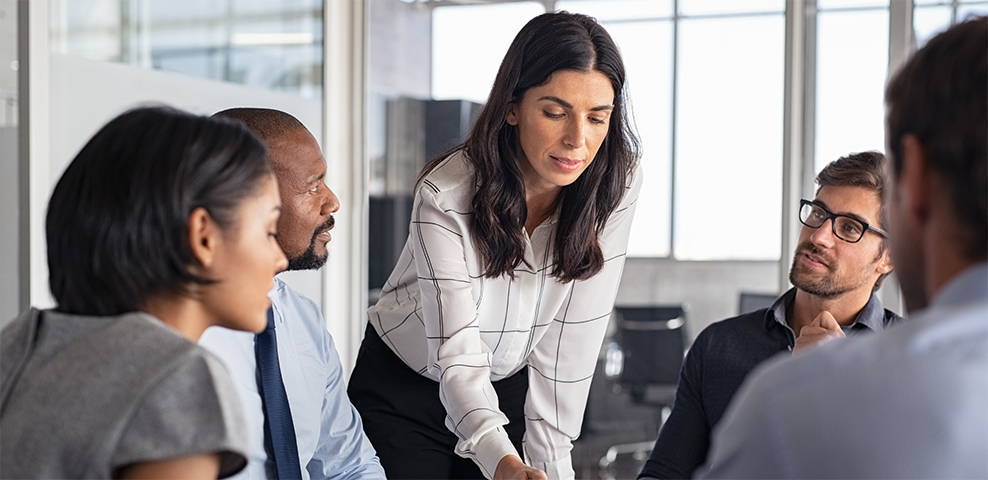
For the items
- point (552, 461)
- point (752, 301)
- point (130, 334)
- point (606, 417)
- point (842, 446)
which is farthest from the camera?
point (606, 417)

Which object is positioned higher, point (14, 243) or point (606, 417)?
point (14, 243)

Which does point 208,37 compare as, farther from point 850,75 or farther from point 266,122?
point 850,75

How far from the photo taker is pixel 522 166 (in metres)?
2.07

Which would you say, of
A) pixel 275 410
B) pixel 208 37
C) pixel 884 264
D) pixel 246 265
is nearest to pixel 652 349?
pixel 208 37

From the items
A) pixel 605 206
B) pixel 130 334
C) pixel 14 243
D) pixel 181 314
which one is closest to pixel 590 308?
pixel 605 206

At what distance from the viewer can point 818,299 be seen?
208 cm

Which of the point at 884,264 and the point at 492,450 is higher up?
the point at 884,264

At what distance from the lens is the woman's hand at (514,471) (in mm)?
1642

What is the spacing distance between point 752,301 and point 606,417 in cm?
101

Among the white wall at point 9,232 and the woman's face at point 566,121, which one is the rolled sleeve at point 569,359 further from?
the white wall at point 9,232

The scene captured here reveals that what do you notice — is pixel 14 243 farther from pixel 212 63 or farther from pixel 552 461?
pixel 552 461

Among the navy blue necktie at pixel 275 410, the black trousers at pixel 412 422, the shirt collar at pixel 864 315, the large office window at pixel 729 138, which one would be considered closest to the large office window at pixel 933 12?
the large office window at pixel 729 138

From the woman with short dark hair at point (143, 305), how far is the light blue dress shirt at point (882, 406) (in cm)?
46

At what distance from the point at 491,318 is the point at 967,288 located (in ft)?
4.48
